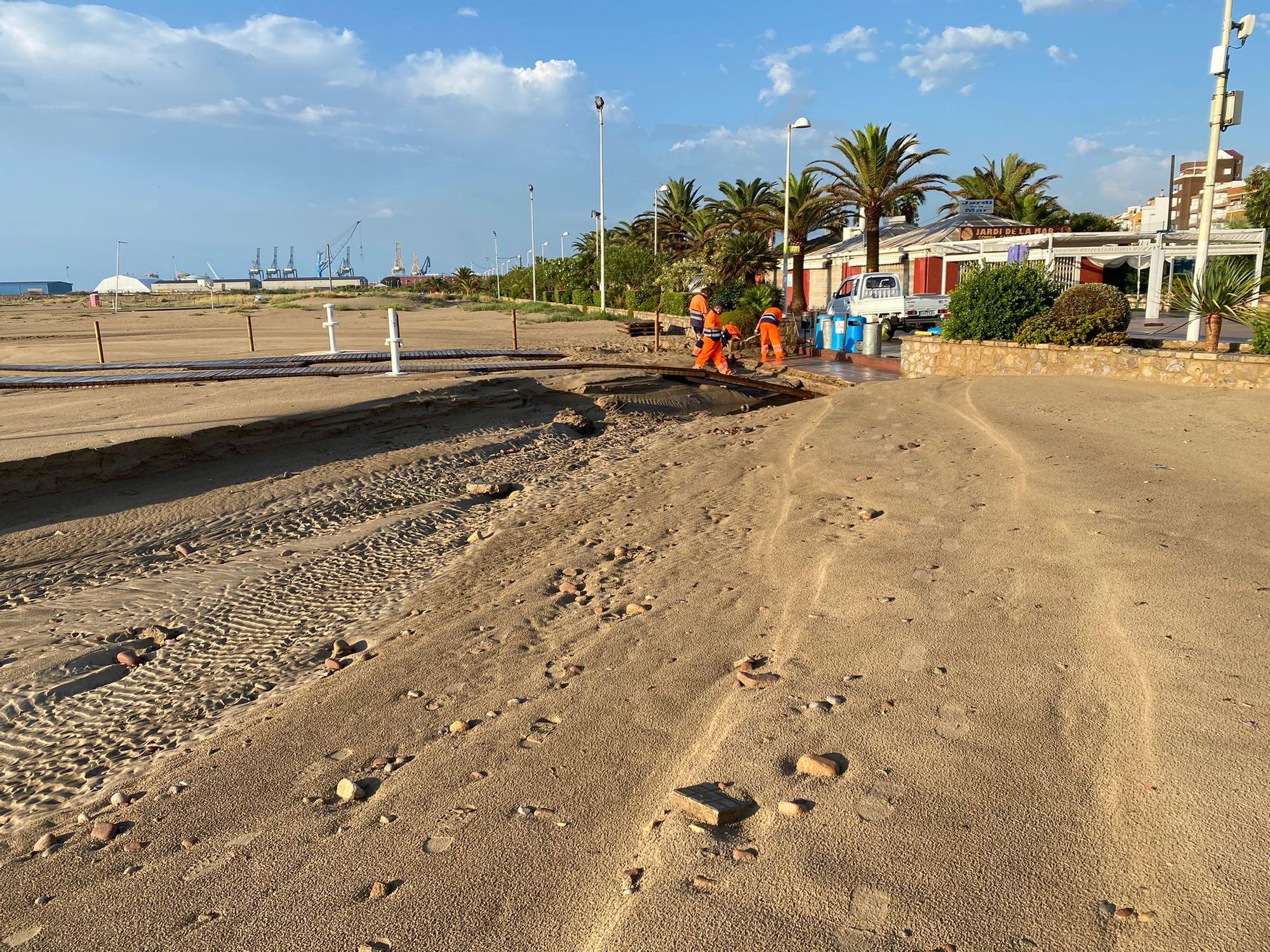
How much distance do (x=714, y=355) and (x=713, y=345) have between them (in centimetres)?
27

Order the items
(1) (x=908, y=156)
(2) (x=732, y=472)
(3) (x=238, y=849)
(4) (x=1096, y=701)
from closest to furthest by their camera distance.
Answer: (3) (x=238, y=849) < (4) (x=1096, y=701) < (2) (x=732, y=472) < (1) (x=908, y=156)

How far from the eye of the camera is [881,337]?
21.4m

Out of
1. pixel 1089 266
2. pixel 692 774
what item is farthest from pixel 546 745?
pixel 1089 266

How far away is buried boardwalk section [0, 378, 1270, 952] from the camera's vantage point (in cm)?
276

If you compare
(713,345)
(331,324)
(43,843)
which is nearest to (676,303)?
(713,345)

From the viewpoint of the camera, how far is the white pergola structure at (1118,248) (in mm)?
29016

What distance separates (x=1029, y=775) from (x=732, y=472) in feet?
21.5

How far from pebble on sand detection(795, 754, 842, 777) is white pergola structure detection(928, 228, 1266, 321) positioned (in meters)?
27.6

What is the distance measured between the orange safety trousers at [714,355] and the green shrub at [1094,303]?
671 centimetres

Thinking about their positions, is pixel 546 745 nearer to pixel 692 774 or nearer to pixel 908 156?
pixel 692 774

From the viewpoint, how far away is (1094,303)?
44.3 feet

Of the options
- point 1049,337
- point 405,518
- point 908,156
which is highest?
point 908,156

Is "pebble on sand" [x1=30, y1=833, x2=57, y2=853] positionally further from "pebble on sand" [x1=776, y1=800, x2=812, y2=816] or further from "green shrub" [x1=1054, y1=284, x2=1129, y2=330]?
"green shrub" [x1=1054, y1=284, x2=1129, y2=330]

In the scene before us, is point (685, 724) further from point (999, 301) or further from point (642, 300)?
point (642, 300)
